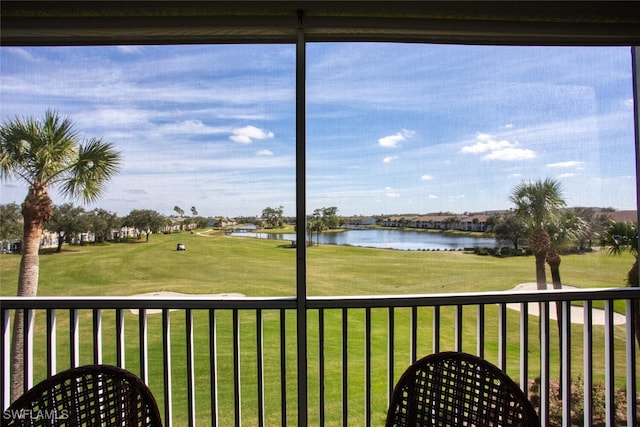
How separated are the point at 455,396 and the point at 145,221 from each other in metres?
1.97

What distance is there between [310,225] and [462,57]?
1.47 m

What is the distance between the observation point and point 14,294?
6.81ft

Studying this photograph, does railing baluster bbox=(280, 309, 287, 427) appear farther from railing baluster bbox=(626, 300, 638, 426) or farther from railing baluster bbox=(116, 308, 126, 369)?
railing baluster bbox=(626, 300, 638, 426)

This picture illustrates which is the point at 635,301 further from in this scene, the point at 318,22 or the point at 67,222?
the point at 67,222

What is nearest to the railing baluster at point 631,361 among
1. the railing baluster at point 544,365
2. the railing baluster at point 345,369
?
the railing baluster at point 544,365

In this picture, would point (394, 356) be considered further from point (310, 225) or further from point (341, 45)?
point (341, 45)

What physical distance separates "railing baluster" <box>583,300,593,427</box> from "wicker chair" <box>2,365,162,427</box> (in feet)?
8.13

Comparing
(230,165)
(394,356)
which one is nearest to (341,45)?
(230,165)

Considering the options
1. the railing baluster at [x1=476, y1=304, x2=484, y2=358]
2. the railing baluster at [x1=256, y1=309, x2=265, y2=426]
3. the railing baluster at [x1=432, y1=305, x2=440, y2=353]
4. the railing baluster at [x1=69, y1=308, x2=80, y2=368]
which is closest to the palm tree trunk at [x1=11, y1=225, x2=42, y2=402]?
the railing baluster at [x1=69, y1=308, x2=80, y2=368]

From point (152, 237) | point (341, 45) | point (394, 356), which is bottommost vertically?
point (394, 356)

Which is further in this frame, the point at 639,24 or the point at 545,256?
the point at 545,256

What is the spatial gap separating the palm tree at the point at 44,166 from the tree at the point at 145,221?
0.90ft

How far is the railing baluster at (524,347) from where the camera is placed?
80.4 inches

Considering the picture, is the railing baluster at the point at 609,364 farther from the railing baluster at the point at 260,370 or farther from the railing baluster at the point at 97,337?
the railing baluster at the point at 97,337
